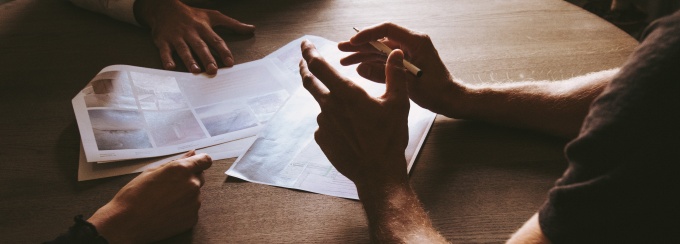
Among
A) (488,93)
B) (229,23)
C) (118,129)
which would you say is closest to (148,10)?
(229,23)

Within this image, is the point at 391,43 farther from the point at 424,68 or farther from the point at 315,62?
the point at 315,62

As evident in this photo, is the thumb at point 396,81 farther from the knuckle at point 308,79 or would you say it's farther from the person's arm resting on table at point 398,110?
the knuckle at point 308,79

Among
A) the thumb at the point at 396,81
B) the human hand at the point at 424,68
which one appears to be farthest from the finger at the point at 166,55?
the thumb at the point at 396,81

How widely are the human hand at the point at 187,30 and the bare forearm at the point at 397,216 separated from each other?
54 cm

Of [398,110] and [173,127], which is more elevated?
[398,110]

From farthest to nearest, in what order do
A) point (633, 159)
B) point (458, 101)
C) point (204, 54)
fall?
point (204, 54) < point (458, 101) < point (633, 159)

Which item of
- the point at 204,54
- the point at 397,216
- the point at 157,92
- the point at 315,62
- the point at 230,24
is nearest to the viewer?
the point at 397,216

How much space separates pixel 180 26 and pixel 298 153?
561 mm

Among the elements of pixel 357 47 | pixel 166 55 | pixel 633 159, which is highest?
pixel 633 159

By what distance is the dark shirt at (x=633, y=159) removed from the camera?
0.52 meters

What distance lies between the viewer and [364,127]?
0.83 m

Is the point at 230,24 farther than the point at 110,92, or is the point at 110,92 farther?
the point at 230,24

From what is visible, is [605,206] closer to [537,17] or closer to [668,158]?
[668,158]

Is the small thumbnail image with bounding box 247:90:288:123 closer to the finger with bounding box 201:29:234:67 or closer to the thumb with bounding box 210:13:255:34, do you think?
the finger with bounding box 201:29:234:67
